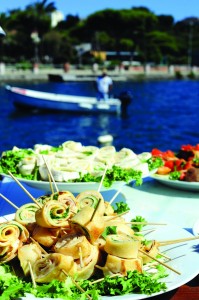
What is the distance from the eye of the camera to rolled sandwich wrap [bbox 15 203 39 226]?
5.27ft

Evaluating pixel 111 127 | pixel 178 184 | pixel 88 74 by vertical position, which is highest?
pixel 178 184

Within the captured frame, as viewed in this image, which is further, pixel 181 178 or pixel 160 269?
pixel 181 178

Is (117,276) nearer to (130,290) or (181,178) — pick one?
(130,290)

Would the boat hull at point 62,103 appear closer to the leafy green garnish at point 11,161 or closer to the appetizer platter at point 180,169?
the appetizer platter at point 180,169

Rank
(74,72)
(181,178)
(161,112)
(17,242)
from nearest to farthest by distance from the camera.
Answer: (17,242) → (181,178) → (161,112) → (74,72)

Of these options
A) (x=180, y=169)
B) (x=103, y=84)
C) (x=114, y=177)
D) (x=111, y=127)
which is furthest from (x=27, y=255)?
(x=103, y=84)

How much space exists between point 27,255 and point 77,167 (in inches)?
38.3

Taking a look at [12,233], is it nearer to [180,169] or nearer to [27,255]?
[27,255]

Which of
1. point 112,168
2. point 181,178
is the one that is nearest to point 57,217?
point 112,168

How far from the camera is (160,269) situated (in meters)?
1.51

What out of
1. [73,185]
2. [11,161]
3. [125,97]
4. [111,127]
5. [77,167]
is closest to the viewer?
[73,185]

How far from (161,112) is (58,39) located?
35030 millimetres

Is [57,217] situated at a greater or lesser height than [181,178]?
greater

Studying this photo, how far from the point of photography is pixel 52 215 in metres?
1.50
